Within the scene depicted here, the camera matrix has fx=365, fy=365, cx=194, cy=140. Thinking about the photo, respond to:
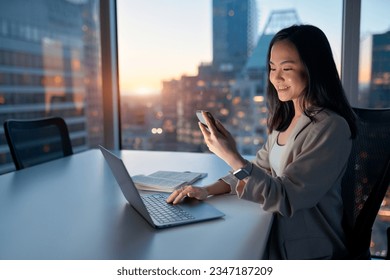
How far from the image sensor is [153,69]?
2617 millimetres

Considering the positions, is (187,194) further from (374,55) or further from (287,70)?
(374,55)

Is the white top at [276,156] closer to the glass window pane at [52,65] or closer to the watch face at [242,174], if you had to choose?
the watch face at [242,174]

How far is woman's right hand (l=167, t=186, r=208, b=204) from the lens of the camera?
1214 millimetres

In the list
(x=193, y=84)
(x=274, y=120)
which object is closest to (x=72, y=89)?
(x=193, y=84)

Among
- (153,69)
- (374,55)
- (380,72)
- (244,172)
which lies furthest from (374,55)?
(244,172)

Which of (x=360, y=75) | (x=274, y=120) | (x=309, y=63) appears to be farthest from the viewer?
(x=360, y=75)

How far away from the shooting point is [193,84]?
2.54 m

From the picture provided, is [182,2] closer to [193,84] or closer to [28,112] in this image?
[193,84]

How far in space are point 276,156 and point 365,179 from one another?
1.02 feet

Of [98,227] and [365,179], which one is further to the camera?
[365,179]

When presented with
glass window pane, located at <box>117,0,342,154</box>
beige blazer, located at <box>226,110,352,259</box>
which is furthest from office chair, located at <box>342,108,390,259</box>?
glass window pane, located at <box>117,0,342,154</box>

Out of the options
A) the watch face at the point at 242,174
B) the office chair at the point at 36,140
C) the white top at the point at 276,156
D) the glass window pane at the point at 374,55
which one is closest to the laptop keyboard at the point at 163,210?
the watch face at the point at 242,174

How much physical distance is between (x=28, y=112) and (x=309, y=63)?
206cm

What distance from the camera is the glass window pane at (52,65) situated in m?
2.41
